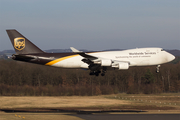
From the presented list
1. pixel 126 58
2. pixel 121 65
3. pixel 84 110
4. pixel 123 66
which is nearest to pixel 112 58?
pixel 121 65

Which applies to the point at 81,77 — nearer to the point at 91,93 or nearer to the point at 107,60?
the point at 91,93

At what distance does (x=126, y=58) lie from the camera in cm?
4500

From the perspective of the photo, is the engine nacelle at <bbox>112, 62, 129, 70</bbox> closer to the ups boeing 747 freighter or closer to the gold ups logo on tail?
the ups boeing 747 freighter

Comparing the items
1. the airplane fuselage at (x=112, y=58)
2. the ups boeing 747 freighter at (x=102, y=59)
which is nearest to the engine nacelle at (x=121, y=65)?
the ups boeing 747 freighter at (x=102, y=59)

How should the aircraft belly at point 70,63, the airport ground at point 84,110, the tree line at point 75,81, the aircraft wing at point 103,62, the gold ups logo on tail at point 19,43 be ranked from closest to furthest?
Result: the airport ground at point 84,110, the aircraft wing at point 103,62, the aircraft belly at point 70,63, the gold ups logo on tail at point 19,43, the tree line at point 75,81

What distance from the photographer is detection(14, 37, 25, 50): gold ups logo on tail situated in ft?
159

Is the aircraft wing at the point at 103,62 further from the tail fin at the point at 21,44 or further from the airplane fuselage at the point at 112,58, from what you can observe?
the tail fin at the point at 21,44

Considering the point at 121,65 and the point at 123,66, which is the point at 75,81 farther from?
the point at 123,66

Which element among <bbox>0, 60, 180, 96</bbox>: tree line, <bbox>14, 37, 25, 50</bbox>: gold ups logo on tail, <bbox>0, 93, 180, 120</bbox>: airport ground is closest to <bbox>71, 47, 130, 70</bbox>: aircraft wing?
<bbox>0, 93, 180, 120</bbox>: airport ground

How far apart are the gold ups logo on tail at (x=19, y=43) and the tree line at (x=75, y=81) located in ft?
123

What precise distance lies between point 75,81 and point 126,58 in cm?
5642

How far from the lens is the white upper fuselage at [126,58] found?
148 ft

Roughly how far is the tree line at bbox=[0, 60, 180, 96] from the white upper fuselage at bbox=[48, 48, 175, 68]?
1608 inches

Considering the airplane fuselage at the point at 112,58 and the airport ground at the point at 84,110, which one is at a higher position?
the airplane fuselage at the point at 112,58
